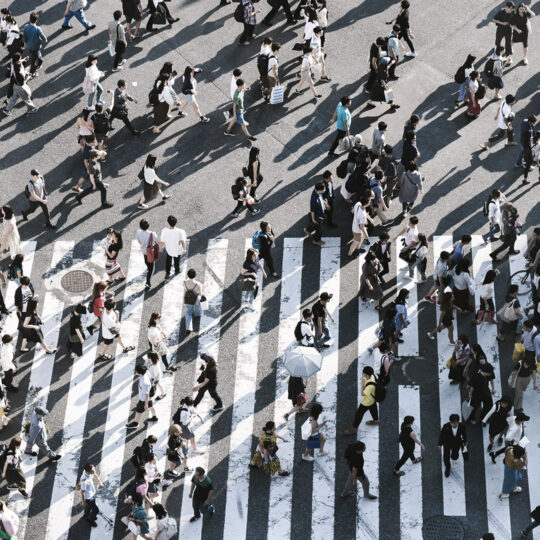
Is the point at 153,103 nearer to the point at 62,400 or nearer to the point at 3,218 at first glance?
the point at 3,218

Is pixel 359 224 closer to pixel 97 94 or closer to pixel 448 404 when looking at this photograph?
pixel 448 404

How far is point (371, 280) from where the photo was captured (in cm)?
2475

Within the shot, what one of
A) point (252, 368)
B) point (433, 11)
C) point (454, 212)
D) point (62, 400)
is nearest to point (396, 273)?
point (454, 212)

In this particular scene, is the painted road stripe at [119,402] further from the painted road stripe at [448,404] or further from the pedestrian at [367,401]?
the painted road stripe at [448,404]

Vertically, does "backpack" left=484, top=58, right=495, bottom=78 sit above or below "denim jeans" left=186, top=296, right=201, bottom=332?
above

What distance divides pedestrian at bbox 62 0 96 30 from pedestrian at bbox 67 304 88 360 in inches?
439

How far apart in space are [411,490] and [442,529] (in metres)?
0.99

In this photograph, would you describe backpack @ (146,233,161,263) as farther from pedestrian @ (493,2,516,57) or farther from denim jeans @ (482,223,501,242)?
pedestrian @ (493,2,516,57)

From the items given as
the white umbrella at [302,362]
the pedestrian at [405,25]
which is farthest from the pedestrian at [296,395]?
the pedestrian at [405,25]

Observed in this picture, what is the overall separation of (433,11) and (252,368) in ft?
44.1

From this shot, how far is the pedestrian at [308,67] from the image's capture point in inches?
1169

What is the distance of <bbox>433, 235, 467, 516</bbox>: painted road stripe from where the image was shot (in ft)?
71.4

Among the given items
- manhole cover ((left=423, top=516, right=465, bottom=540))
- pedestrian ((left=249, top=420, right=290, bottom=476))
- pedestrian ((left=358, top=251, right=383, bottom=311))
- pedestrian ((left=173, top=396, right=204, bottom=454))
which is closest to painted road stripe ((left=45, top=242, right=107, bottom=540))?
pedestrian ((left=173, top=396, right=204, bottom=454))

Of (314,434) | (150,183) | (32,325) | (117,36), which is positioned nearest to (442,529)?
(314,434)
